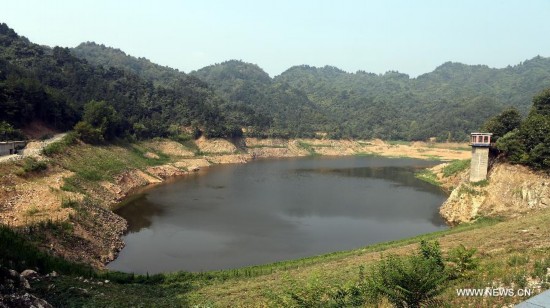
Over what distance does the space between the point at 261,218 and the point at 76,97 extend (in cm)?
5033

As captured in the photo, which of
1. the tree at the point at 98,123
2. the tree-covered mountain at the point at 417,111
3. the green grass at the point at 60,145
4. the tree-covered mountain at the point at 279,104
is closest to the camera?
the green grass at the point at 60,145

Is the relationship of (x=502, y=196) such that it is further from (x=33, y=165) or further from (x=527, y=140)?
(x=33, y=165)

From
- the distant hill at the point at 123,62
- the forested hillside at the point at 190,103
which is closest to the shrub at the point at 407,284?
the forested hillside at the point at 190,103

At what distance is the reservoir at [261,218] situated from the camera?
77.6ft

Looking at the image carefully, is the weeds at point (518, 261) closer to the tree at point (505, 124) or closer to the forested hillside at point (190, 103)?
the tree at point (505, 124)

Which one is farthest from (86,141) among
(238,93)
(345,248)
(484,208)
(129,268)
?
(238,93)

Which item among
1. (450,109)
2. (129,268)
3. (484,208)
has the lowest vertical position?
(129,268)

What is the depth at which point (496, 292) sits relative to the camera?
8180 mm

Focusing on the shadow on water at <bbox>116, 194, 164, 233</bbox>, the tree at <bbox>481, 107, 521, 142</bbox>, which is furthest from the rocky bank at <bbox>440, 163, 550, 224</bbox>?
the shadow on water at <bbox>116, 194, 164, 233</bbox>

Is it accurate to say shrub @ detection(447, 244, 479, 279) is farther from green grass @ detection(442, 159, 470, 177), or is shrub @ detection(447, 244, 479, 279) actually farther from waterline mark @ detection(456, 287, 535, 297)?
green grass @ detection(442, 159, 470, 177)

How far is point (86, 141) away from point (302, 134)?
65723mm

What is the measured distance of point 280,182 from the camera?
52938mm

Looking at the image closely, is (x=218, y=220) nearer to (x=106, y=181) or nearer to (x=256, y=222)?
(x=256, y=222)

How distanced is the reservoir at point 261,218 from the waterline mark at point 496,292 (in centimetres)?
1499
